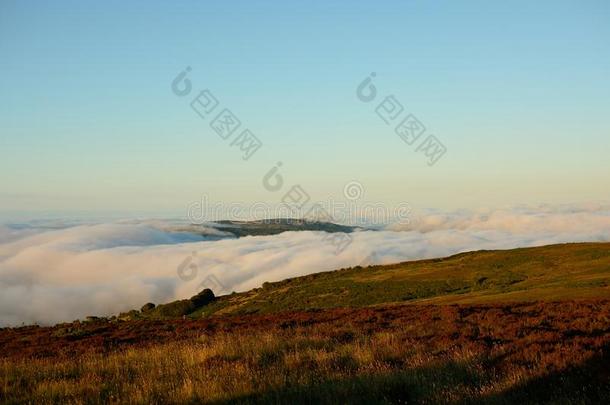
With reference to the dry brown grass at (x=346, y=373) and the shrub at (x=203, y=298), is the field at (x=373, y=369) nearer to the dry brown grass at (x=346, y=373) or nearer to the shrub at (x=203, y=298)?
the dry brown grass at (x=346, y=373)

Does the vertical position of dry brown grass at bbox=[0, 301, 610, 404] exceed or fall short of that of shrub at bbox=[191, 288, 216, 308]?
it exceeds it

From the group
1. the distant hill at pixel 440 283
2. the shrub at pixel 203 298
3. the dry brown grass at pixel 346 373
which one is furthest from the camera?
the shrub at pixel 203 298

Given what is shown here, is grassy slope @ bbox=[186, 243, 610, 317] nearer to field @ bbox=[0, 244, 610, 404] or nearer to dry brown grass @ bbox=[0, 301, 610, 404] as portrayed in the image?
field @ bbox=[0, 244, 610, 404]

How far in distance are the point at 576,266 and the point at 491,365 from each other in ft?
158

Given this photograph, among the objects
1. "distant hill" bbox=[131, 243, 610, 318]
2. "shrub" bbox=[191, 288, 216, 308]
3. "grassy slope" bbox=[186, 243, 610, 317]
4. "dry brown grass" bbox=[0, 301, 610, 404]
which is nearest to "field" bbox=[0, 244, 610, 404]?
"dry brown grass" bbox=[0, 301, 610, 404]

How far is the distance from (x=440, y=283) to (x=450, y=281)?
126 cm

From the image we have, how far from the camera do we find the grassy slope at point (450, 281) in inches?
1843

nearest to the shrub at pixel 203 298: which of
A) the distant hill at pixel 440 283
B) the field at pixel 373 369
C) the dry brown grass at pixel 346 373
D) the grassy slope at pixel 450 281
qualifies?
the distant hill at pixel 440 283

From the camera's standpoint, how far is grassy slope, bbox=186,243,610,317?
46.8 meters

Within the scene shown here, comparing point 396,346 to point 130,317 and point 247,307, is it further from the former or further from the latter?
point 130,317

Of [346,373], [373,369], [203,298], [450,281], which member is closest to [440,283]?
[450,281]

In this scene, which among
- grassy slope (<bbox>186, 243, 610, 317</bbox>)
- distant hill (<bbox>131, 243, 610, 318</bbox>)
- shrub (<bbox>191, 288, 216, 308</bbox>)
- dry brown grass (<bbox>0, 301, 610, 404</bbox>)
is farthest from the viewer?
shrub (<bbox>191, 288, 216, 308</bbox>)

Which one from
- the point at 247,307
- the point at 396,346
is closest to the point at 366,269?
the point at 247,307

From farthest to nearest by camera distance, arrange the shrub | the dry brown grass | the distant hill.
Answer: the shrub < the distant hill < the dry brown grass
